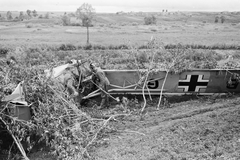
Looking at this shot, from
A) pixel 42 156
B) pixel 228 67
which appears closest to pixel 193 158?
pixel 42 156

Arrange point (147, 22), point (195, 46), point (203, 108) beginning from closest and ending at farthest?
point (203, 108), point (195, 46), point (147, 22)

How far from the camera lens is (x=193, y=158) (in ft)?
14.1

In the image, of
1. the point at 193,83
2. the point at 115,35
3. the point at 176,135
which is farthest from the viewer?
the point at 115,35

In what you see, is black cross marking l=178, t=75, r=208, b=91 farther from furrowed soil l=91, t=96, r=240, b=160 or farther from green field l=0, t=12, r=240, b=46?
green field l=0, t=12, r=240, b=46

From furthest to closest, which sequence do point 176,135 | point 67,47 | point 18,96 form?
point 67,47 < point 176,135 < point 18,96

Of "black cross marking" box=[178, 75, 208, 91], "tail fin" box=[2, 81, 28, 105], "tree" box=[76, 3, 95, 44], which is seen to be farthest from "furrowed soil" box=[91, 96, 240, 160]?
"tree" box=[76, 3, 95, 44]

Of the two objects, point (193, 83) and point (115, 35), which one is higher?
→ point (115, 35)

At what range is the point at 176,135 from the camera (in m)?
5.15

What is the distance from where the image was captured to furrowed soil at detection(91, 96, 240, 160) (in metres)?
4.49

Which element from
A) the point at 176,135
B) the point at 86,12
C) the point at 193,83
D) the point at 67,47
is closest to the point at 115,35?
the point at 86,12

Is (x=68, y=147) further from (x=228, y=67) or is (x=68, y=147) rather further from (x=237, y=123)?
(x=228, y=67)

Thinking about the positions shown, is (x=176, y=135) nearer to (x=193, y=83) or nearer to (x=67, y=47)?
(x=193, y=83)

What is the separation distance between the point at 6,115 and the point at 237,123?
5278 mm

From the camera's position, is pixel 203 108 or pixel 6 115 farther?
pixel 203 108
